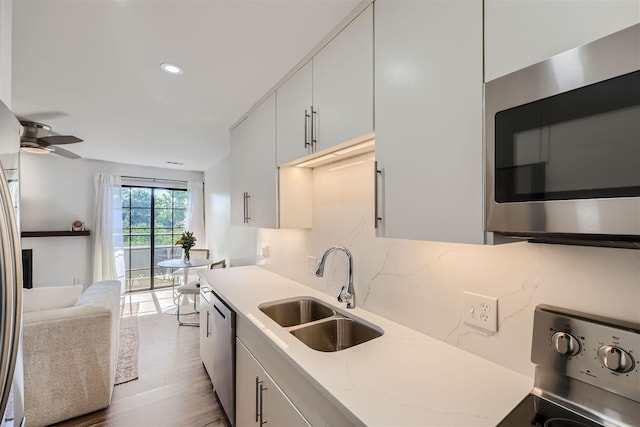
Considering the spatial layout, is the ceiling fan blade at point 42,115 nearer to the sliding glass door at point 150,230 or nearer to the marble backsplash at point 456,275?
the marble backsplash at point 456,275

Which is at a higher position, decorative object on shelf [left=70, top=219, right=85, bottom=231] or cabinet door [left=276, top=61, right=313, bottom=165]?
cabinet door [left=276, top=61, right=313, bottom=165]

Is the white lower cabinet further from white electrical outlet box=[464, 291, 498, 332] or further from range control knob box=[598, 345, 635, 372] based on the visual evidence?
range control knob box=[598, 345, 635, 372]

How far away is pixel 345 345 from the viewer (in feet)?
4.83

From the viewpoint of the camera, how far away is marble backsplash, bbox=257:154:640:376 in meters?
0.77

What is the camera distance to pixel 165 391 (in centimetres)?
227

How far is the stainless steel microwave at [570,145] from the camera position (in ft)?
1.61

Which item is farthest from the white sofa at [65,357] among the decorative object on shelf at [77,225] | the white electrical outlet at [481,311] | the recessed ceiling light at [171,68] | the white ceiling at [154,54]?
the decorative object on shelf at [77,225]

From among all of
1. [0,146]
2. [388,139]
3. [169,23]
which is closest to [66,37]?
[169,23]

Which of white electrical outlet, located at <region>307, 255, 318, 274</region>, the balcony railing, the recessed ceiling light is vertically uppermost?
the recessed ceiling light

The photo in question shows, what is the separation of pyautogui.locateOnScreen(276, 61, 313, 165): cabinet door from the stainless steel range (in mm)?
1222

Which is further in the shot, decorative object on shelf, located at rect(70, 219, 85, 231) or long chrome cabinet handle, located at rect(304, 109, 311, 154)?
decorative object on shelf, located at rect(70, 219, 85, 231)

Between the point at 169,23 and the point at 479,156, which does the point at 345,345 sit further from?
the point at 169,23

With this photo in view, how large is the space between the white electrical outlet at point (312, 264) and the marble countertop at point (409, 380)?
69cm

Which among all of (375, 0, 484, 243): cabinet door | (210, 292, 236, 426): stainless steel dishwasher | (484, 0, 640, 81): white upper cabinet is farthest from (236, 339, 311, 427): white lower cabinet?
(484, 0, 640, 81): white upper cabinet
